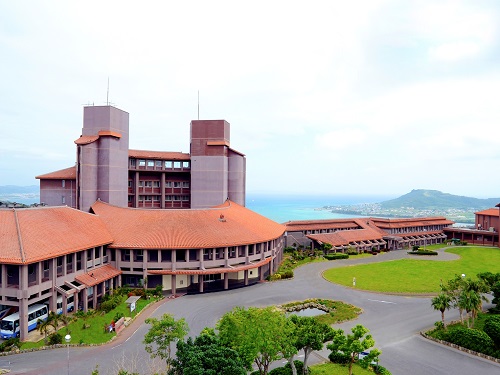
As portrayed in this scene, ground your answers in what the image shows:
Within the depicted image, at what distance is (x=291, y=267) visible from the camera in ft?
229

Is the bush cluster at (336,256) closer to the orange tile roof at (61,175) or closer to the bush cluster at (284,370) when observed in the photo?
the bush cluster at (284,370)

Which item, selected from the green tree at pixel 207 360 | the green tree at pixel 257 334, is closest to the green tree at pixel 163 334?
the green tree at pixel 207 360

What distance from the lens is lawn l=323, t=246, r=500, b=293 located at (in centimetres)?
5603

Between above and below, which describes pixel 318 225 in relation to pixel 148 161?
below

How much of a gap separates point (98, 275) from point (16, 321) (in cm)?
1177

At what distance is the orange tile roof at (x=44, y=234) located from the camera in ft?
116

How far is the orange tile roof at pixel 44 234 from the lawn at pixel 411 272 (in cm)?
3962

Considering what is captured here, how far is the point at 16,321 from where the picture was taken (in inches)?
1342

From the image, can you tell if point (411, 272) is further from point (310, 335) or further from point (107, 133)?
point (107, 133)

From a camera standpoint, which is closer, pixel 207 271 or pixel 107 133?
pixel 207 271

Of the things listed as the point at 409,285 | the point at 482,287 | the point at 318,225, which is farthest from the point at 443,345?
the point at 318,225

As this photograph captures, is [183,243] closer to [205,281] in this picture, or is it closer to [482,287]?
[205,281]

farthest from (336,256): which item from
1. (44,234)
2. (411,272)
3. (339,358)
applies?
(44,234)

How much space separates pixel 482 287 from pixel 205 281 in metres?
36.0
